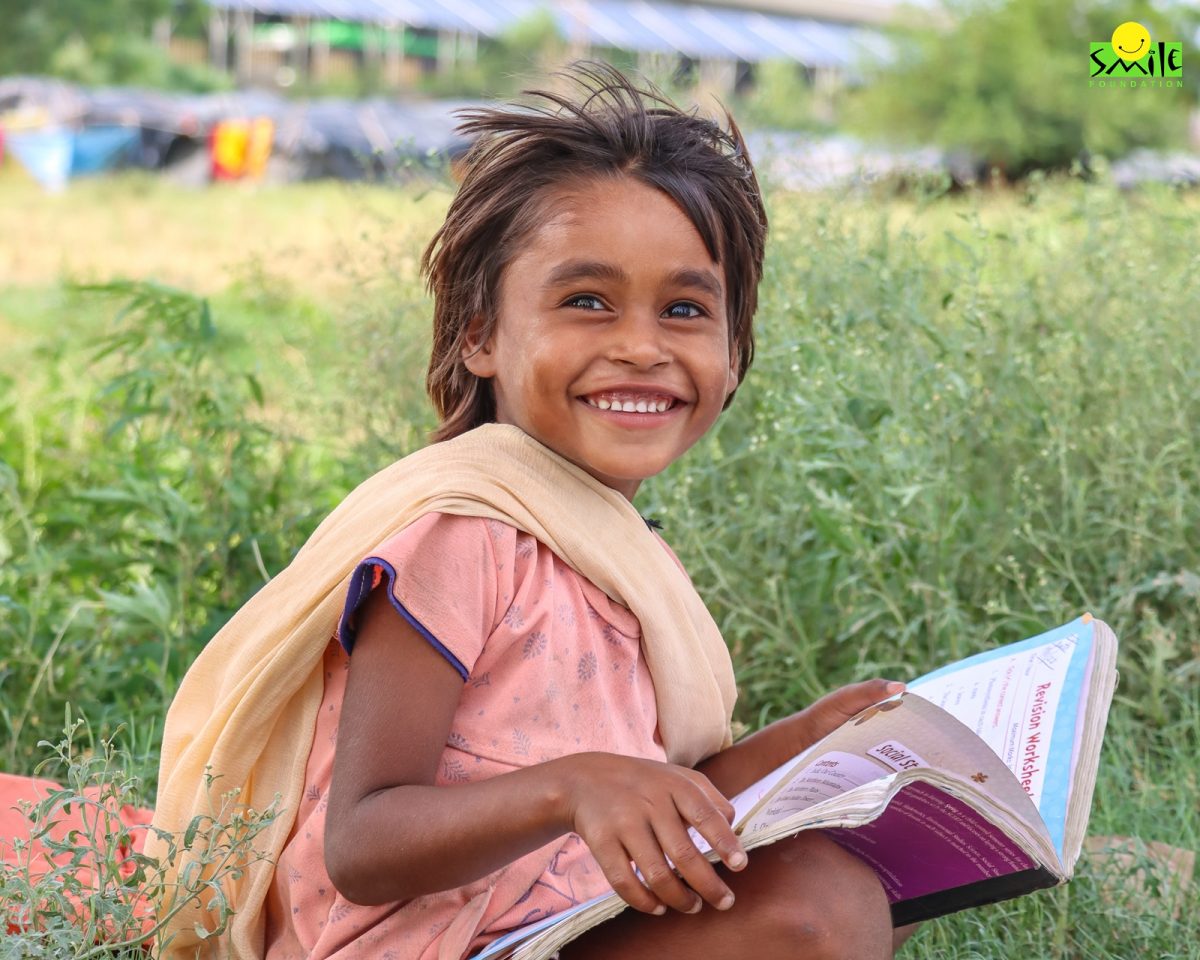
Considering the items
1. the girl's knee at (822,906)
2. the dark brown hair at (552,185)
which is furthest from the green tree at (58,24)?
the girl's knee at (822,906)

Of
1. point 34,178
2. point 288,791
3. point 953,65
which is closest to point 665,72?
point 288,791

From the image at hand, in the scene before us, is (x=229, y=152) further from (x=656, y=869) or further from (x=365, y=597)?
(x=656, y=869)

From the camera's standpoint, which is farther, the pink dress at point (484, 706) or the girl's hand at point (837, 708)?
the girl's hand at point (837, 708)

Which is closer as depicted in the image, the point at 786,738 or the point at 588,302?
the point at 588,302

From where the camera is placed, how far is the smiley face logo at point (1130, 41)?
4.67 meters

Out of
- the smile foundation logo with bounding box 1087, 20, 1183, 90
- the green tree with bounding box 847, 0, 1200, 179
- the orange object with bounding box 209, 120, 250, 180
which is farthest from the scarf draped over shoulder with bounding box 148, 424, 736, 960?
the orange object with bounding box 209, 120, 250, 180

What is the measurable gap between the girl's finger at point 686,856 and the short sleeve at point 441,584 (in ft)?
0.96

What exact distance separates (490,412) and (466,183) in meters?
0.27

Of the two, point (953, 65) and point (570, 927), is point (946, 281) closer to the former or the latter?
point (570, 927)

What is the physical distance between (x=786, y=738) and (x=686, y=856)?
588mm

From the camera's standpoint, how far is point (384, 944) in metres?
1.50

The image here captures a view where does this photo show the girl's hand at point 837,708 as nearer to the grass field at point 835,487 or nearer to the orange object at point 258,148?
the grass field at point 835,487

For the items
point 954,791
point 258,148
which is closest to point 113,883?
point 954,791

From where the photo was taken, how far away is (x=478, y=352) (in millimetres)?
1784
